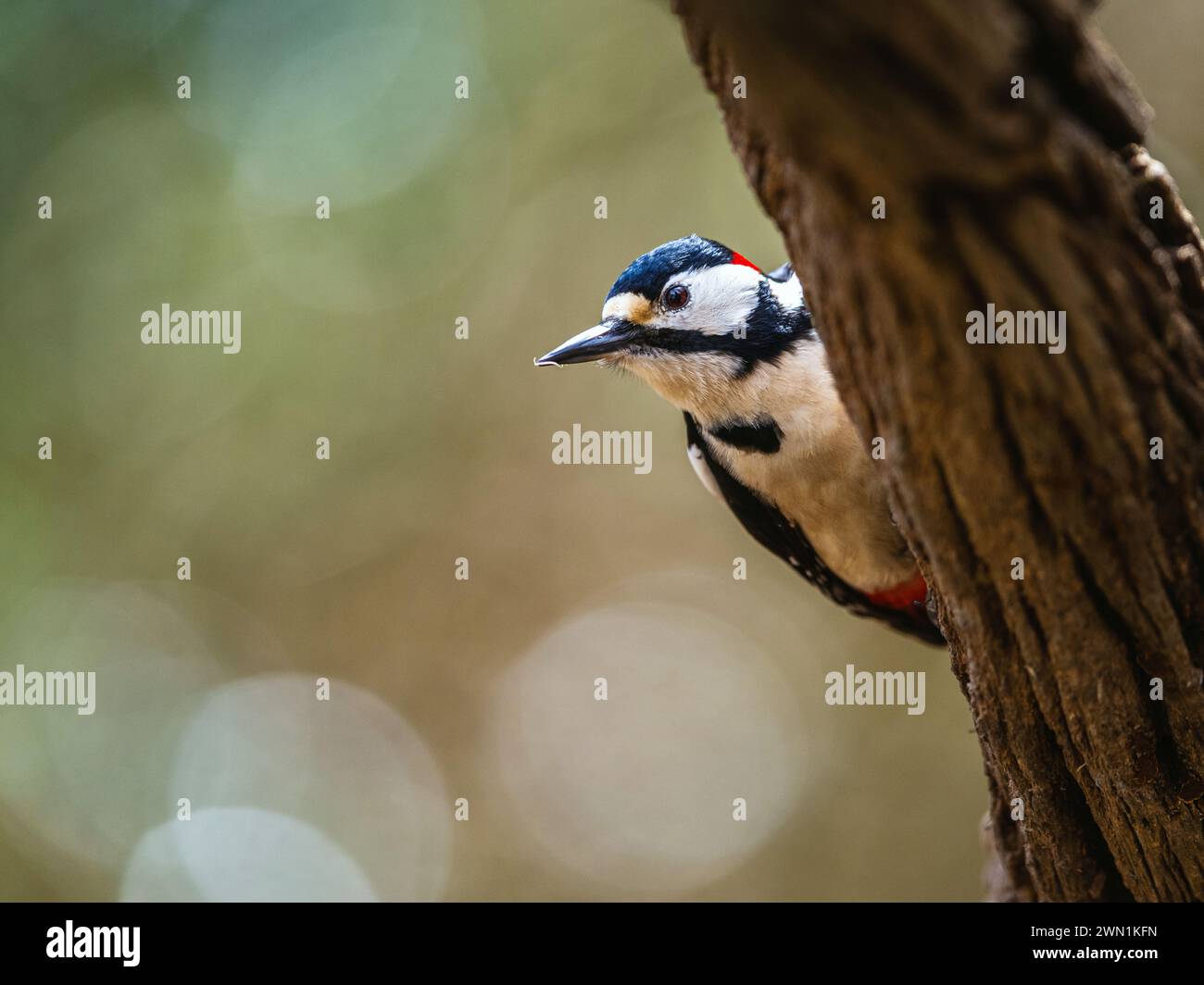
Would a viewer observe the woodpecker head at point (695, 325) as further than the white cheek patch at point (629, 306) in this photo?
No

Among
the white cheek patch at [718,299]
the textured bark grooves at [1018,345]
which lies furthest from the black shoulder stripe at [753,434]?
the textured bark grooves at [1018,345]

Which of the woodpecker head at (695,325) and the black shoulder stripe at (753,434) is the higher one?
the woodpecker head at (695,325)

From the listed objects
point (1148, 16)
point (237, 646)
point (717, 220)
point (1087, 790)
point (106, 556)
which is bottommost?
point (1087, 790)

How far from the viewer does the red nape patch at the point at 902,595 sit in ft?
8.71

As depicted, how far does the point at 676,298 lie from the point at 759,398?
39cm

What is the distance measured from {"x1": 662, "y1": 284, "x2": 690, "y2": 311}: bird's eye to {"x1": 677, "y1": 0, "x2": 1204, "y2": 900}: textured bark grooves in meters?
1.19

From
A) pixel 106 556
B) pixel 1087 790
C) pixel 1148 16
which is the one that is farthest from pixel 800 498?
pixel 106 556

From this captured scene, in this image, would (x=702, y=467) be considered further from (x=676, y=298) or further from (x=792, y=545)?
(x=676, y=298)

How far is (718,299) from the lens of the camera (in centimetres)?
258

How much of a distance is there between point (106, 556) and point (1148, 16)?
6.30 metres

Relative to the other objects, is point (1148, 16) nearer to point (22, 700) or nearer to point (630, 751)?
point (630, 751)

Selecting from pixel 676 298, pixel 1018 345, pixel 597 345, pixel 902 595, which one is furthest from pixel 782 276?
pixel 1018 345

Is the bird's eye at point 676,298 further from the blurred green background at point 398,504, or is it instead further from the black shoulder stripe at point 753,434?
the blurred green background at point 398,504
